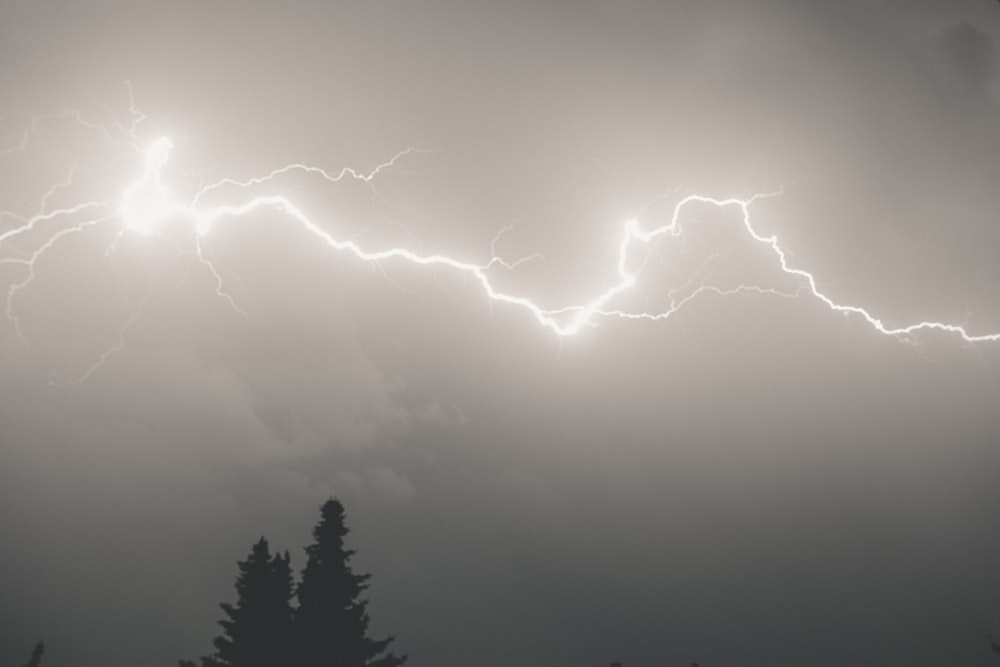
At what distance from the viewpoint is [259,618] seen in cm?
679

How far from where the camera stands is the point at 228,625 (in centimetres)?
684

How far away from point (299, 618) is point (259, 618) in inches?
13.7

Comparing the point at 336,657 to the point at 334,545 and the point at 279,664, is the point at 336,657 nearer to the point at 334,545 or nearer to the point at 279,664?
the point at 279,664

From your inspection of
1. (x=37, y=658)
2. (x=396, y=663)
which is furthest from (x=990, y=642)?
(x=37, y=658)

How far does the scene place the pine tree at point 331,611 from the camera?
680 cm

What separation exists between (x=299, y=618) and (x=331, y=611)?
0.95ft

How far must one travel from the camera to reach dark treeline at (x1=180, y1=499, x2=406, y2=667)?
6.72 metres

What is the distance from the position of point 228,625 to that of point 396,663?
1.62 metres

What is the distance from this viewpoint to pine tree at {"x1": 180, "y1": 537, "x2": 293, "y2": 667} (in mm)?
6699

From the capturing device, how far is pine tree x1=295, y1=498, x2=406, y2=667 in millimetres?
6805

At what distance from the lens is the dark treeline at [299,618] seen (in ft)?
22.0

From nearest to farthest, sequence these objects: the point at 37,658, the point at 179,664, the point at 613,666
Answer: the point at 179,664 < the point at 37,658 < the point at 613,666

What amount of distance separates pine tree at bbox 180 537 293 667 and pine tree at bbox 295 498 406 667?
0.44 ft

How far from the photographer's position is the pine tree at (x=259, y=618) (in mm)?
6699
